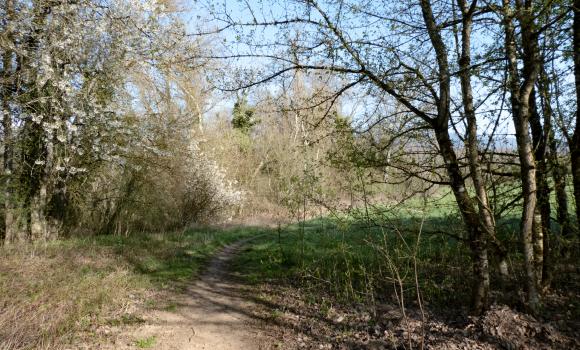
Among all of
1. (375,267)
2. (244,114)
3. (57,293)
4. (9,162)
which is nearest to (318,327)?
(375,267)

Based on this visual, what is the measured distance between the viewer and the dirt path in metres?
5.43

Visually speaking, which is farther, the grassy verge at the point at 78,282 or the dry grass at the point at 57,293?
the grassy verge at the point at 78,282

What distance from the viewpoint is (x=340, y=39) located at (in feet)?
18.7

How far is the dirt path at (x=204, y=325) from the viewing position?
543 cm

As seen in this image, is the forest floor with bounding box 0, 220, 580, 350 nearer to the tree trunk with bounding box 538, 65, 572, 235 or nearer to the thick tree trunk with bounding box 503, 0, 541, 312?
the thick tree trunk with bounding box 503, 0, 541, 312

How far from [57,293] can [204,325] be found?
2593mm

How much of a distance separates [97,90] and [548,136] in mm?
12393

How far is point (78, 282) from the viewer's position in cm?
715

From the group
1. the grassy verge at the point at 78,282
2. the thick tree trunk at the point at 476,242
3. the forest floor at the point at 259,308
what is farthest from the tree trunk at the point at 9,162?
the thick tree trunk at the point at 476,242

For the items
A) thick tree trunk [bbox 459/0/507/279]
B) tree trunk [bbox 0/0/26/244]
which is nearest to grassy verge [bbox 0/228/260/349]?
tree trunk [bbox 0/0/26/244]

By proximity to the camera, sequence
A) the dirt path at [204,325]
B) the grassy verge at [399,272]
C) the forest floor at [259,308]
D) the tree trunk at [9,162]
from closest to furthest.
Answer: the forest floor at [259,308] < the dirt path at [204,325] < the grassy verge at [399,272] < the tree trunk at [9,162]

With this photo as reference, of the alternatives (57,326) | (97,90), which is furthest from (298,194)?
(97,90)

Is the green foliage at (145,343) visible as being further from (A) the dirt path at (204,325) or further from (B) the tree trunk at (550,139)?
(B) the tree trunk at (550,139)

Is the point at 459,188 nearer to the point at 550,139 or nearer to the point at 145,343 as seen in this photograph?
the point at 550,139
